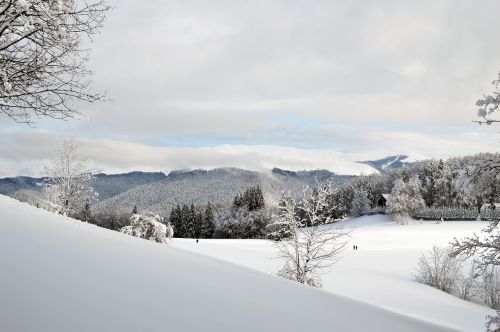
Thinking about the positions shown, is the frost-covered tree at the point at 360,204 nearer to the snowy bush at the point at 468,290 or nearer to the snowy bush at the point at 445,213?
the snowy bush at the point at 445,213

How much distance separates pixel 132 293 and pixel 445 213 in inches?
3434

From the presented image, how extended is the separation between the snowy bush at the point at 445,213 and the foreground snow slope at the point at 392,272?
12.8 meters

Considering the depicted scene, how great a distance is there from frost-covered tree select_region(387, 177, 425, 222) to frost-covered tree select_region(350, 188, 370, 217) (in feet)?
55.3

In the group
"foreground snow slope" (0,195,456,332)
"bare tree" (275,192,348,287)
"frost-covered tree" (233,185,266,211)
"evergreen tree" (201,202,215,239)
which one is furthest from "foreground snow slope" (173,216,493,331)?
"evergreen tree" (201,202,215,239)

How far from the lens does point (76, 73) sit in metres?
5.63

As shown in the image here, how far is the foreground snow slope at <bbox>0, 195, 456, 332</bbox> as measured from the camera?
3006 mm

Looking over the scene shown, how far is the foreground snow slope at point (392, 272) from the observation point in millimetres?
21328

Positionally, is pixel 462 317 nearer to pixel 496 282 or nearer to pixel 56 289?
pixel 496 282

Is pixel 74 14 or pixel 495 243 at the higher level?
pixel 74 14

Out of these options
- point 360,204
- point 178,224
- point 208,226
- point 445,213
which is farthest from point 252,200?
point 445,213

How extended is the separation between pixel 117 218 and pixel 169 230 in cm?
7054

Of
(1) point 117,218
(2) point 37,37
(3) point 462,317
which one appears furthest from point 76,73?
(1) point 117,218

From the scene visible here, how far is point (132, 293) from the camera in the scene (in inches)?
143

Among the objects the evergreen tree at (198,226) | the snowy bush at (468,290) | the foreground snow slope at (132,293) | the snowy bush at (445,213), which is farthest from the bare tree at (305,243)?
the snowy bush at (445,213)
